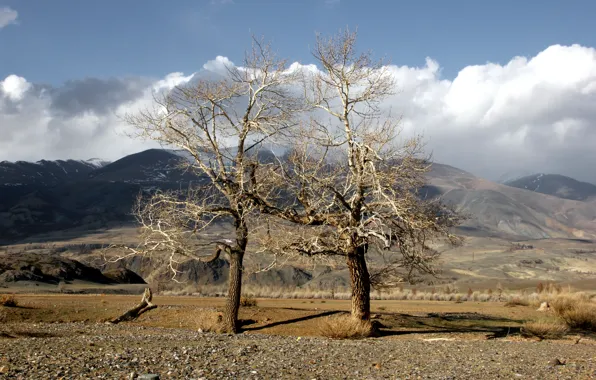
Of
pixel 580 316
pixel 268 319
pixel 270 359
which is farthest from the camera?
pixel 580 316

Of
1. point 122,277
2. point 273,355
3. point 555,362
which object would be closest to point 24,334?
point 273,355

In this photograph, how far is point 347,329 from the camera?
53.2 ft

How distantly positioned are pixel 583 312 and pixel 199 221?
14.6m

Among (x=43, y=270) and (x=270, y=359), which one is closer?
(x=270, y=359)

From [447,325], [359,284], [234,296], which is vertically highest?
[359,284]

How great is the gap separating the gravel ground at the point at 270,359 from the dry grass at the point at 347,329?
212cm

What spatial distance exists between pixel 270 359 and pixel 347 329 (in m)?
5.73

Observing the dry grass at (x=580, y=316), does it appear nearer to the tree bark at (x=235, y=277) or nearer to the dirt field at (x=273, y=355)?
the dirt field at (x=273, y=355)

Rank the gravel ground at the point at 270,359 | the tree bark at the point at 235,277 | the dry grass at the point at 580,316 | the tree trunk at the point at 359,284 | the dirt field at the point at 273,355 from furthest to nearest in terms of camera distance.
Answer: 1. the dry grass at the point at 580,316
2. the tree bark at the point at 235,277
3. the tree trunk at the point at 359,284
4. the dirt field at the point at 273,355
5. the gravel ground at the point at 270,359

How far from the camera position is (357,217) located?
648 inches

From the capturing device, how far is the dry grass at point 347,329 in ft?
53.2

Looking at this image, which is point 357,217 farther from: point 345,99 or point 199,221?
point 199,221

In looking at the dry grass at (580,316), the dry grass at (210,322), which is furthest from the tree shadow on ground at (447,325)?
the dry grass at (210,322)

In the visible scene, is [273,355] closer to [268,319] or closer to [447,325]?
[268,319]
